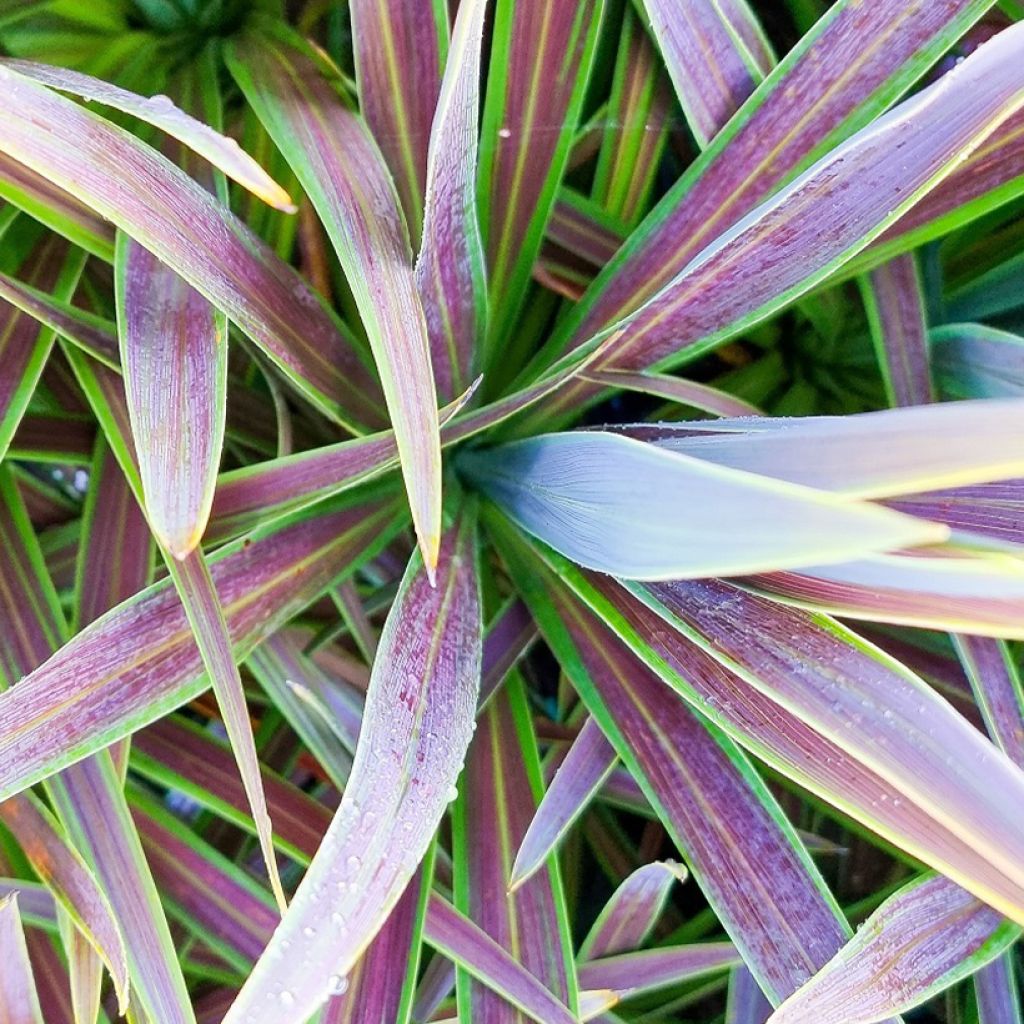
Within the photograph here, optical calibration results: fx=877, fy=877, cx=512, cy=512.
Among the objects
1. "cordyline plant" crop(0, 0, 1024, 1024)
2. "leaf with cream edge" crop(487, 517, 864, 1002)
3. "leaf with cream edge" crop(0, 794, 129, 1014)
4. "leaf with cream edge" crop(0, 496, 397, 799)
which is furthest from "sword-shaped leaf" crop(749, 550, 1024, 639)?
"leaf with cream edge" crop(0, 794, 129, 1014)

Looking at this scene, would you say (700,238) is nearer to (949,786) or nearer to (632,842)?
(949,786)

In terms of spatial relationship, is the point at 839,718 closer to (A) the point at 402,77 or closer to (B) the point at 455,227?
(B) the point at 455,227

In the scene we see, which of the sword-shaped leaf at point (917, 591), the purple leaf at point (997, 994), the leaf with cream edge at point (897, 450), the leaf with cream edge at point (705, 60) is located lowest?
the purple leaf at point (997, 994)

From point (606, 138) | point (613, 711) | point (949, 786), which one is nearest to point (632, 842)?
point (613, 711)

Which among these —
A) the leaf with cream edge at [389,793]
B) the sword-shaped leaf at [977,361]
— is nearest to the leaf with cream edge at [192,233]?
the leaf with cream edge at [389,793]

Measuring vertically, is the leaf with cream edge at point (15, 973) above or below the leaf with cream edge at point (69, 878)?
below

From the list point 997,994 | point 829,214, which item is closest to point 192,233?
point 829,214

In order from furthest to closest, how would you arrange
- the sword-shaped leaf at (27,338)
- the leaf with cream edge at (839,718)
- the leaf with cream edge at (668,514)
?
1. the sword-shaped leaf at (27,338)
2. the leaf with cream edge at (839,718)
3. the leaf with cream edge at (668,514)

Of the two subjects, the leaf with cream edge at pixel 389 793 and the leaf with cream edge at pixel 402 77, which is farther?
the leaf with cream edge at pixel 402 77

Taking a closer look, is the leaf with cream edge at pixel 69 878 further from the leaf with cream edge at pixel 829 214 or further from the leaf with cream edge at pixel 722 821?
the leaf with cream edge at pixel 829 214
